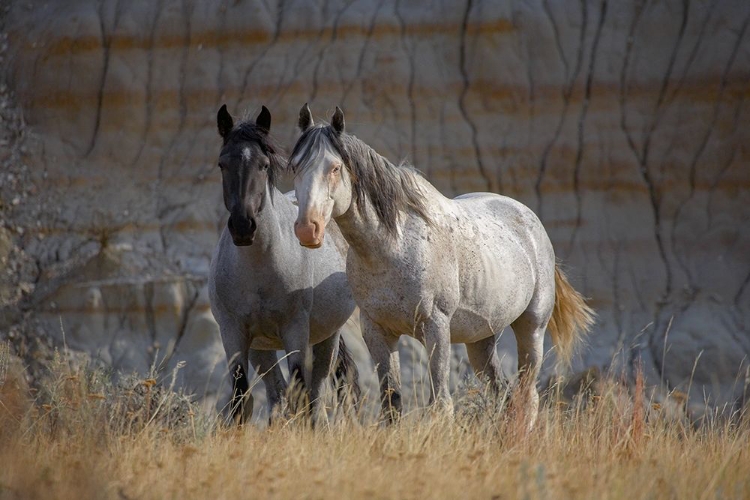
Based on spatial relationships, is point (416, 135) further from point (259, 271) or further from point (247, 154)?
point (247, 154)

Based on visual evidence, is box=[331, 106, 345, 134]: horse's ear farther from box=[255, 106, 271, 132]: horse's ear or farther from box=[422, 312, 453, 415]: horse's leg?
box=[422, 312, 453, 415]: horse's leg

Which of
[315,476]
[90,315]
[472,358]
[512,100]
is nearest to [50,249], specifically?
[90,315]

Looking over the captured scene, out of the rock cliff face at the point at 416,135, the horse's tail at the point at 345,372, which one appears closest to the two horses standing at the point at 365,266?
the horse's tail at the point at 345,372

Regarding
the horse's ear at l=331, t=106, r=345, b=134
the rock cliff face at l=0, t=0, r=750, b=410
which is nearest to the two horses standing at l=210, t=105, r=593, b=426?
the horse's ear at l=331, t=106, r=345, b=134

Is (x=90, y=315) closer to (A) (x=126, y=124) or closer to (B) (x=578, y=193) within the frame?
(A) (x=126, y=124)

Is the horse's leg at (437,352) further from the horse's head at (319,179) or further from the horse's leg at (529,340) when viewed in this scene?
the horse's leg at (529,340)

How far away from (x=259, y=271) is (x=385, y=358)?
103 centimetres

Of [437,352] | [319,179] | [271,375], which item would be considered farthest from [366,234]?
[271,375]

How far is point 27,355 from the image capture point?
496 inches

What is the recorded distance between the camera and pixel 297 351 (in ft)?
21.6

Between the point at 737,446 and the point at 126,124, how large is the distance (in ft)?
34.5

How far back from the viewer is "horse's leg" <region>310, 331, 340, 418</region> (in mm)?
7488

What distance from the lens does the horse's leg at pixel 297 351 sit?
6557 millimetres

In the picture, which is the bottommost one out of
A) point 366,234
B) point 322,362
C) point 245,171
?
point 322,362
